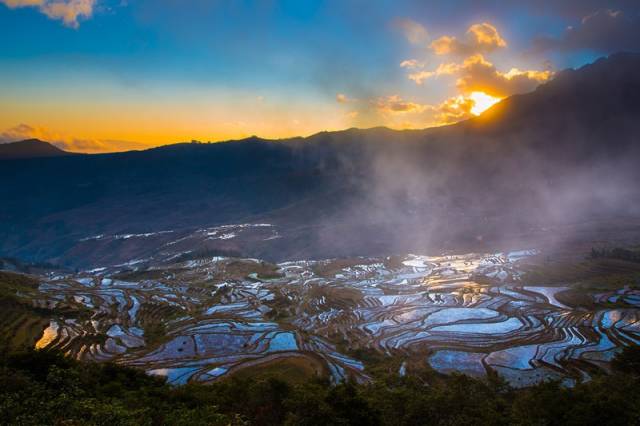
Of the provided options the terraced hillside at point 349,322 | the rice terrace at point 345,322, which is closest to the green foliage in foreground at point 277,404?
the terraced hillside at point 349,322

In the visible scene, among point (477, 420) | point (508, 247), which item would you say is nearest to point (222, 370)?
point (477, 420)

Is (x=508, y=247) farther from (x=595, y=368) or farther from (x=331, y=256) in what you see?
(x=595, y=368)

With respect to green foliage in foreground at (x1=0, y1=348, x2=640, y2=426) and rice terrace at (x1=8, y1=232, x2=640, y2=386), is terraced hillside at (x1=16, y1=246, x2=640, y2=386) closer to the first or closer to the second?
rice terrace at (x1=8, y1=232, x2=640, y2=386)

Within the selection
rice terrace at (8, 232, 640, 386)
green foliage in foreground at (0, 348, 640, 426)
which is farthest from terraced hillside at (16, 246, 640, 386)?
green foliage in foreground at (0, 348, 640, 426)

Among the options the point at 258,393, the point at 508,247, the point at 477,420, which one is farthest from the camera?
the point at 508,247

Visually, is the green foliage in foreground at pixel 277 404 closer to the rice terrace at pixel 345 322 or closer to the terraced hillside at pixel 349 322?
the terraced hillside at pixel 349 322

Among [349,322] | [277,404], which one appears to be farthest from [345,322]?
[277,404]
